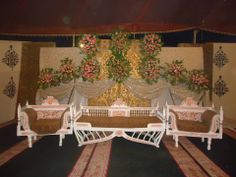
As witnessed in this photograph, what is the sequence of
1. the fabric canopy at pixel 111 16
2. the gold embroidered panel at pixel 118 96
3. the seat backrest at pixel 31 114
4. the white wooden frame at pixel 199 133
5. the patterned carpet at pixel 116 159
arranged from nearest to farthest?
the patterned carpet at pixel 116 159 → the white wooden frame at pixel 199 133 → the seat backrest at pixel 31 114 → the fabric canopy at pixel 111 16 → the gold embroidered panel at pixel 118 96

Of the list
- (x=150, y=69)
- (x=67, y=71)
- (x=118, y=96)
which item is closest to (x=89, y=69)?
(x=67, y=71)

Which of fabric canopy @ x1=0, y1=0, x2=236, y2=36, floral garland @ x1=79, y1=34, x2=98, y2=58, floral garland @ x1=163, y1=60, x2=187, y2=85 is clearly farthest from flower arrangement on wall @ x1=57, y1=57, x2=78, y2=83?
floral garland @ x1=163, y1=60, x2=187, y2=85

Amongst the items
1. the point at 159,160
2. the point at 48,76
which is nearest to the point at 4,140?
the point at 48,76

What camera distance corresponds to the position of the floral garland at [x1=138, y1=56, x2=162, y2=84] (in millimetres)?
6854

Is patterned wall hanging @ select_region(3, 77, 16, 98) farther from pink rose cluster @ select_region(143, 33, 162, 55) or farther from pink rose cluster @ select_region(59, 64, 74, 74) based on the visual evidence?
pink rose cluster @ select_region(143, 33, 162, 55)

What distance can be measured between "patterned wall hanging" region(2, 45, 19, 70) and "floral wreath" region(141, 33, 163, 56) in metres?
4.23

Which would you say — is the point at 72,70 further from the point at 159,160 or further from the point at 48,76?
the point at 159,160

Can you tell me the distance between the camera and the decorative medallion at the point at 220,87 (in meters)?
7.87

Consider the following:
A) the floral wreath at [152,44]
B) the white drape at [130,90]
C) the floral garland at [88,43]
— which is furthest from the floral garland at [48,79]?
the floral wreath at [152,44]

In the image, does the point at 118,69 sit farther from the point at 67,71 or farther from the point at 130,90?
the point at 67,71

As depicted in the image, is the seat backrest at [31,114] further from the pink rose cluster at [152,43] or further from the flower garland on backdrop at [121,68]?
the pink rose cluster at [152,43]

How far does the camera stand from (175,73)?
6.90 metres

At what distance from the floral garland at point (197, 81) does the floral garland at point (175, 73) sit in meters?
0.21

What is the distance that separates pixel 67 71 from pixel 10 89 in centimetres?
243
